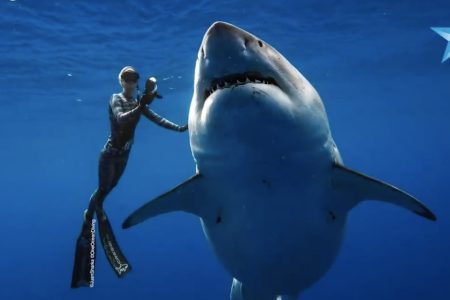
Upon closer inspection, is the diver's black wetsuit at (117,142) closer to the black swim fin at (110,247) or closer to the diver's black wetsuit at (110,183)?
the diver's black wetsuit at (110,183)

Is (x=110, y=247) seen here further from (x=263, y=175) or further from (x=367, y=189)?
(x=367, y=189)

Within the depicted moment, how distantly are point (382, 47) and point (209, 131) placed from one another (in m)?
22.8

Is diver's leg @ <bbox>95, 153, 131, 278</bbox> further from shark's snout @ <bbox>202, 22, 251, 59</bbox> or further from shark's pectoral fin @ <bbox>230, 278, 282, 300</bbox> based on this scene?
shark's snout @ <bbox>202, 22, 251, 59</bbox>

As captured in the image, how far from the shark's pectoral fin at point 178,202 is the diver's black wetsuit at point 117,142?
206cm

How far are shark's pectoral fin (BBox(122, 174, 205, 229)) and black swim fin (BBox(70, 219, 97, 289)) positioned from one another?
336 centimetres

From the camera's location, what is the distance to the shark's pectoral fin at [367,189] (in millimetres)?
3863

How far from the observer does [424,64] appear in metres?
28.7

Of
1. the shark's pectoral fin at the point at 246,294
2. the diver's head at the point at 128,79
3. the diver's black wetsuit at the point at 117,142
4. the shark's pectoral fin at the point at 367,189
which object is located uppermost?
the diver's head at the point at 128,79

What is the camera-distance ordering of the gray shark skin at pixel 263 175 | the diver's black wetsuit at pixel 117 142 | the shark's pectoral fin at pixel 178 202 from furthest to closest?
1. the diver's black wetsuit at pixel 117 142
2. the shark's pectoral fin at pixel 178 202
3. the gray shark skin at pixel 263 175

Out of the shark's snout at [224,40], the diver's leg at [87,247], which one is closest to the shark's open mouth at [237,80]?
the shark's snout at [224,40]

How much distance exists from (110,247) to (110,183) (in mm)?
1273

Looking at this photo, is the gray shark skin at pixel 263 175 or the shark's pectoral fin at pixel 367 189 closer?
the gray shark skin at pixel 263 175

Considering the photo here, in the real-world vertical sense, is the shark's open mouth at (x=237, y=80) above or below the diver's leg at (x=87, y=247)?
above

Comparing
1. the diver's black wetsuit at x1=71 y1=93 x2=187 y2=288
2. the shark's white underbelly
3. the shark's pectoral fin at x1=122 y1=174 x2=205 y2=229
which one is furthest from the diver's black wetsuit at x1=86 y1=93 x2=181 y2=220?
the shark's white underbelly
